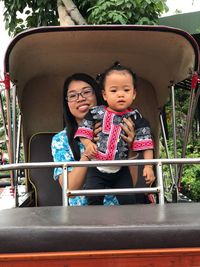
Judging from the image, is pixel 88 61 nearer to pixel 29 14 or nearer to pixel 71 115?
pixel 71 115

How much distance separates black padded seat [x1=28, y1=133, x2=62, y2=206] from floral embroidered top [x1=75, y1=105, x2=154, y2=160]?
102 centimetres

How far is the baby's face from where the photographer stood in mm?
3221

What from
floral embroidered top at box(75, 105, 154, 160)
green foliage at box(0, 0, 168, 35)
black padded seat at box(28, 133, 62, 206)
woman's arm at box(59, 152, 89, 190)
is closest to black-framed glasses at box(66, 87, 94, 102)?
floral embroidered top at box(75, 105, 154, 160)

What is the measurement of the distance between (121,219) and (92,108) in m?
1.39

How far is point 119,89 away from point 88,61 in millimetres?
1038

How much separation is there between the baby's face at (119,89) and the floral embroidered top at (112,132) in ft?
0.23

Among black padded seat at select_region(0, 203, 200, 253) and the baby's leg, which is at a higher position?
the baby's leg

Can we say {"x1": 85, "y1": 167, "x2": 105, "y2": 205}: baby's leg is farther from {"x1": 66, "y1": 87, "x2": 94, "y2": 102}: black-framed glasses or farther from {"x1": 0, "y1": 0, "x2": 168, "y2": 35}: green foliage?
{"x1": 0, "y1": 0, "x2": 168, "y2": 35}: green foliage

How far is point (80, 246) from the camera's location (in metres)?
1.94

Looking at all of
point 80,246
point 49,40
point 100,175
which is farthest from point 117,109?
point 80,246

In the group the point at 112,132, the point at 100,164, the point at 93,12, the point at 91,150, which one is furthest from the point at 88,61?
the point at 93,12

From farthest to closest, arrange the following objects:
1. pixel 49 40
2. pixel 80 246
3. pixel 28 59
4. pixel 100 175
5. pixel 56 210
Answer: pixel 28 59
pixel 49 40
pixel 100 175
pixel 56 210
pixel 80 246

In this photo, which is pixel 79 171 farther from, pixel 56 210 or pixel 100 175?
pixel 56 210

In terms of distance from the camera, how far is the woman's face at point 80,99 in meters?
3.61
